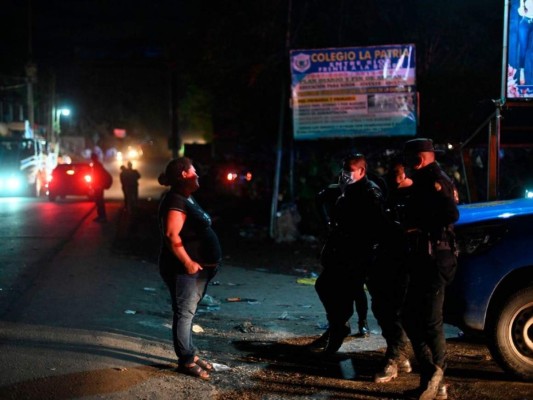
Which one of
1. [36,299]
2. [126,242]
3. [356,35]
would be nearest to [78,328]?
[36,299]

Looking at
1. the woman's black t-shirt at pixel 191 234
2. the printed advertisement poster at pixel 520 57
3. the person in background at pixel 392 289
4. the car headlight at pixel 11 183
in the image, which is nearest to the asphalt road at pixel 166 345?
the person in background at pixel 392 289

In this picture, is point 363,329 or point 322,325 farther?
point 322,325

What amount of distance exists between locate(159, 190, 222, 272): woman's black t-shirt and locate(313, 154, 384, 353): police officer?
45.9 inches

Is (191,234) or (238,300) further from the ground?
(191,234)

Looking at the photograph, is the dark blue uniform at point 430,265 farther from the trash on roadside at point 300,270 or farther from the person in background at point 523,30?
the trash on roadside at point 300,270

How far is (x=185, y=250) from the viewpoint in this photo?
512 centimetres

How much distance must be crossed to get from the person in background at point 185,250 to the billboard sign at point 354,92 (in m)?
9.11

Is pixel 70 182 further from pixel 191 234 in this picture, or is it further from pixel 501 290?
pixel 501 290

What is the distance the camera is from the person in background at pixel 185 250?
5.02 metres

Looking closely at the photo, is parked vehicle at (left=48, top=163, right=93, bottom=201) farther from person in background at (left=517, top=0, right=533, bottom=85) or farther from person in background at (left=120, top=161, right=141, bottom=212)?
person in background at (left=517, top=0, right=533, bottom=85)

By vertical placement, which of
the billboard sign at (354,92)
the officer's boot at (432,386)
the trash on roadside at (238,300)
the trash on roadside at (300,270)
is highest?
the billboard sign at (354,92)

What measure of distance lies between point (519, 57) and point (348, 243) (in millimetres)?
5006

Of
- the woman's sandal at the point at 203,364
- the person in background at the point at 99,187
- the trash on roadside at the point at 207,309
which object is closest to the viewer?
the woman's sandal at the point at 203,364

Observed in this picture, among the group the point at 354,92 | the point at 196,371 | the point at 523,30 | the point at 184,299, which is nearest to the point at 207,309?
the point at 196,371
